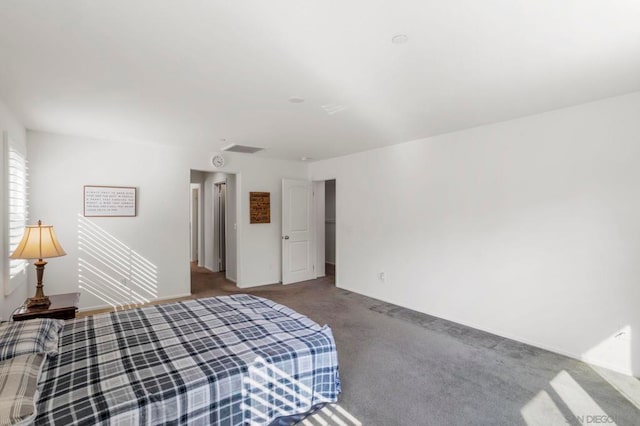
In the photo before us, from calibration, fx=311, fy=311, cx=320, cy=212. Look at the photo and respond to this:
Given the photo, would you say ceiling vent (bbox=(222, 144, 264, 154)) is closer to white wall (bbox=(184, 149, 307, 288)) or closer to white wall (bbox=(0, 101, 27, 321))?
white wall (bbox=(184, 149, 307, 288))

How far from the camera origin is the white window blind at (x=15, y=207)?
2.89m

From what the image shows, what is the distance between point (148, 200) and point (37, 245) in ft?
6.22

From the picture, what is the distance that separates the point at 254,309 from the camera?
2.67 metres

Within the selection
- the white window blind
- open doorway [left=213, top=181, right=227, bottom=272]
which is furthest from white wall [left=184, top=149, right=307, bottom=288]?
the white window blind

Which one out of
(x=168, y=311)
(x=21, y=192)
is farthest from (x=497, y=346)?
(x=21, y=192)

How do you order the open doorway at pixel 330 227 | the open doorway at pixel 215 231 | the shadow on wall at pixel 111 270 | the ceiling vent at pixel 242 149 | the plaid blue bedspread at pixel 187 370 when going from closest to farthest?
the plaid blue bedspread at pixel 187 370, the shadow on wall at pixel 111 270, the ceiling vent at pixel 242 149, the open doorway at pixel 215 231, the open doorway at pixel 330 227

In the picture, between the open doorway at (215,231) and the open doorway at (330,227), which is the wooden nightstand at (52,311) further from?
the open doorway at (330,227)

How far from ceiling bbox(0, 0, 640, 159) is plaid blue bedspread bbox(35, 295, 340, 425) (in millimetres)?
1844

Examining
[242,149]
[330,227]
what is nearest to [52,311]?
[242,149]

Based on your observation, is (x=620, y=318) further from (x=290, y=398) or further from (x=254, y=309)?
(x=254, y=309)

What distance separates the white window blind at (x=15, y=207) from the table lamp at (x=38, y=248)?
12.7 inches

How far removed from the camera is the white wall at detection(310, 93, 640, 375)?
2.69 meters

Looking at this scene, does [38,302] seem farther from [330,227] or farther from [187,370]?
[330,227]

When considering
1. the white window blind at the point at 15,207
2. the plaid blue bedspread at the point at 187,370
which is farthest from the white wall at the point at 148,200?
the plaid blue bedspread at the point at 187,370
